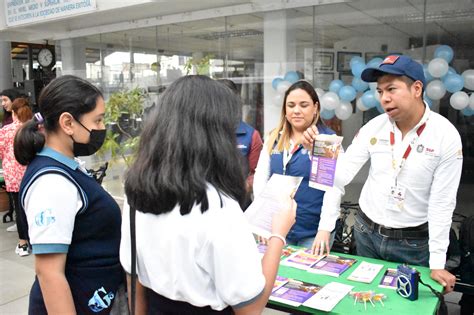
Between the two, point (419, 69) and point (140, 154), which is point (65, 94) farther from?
point (419, 69)

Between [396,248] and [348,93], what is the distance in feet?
10.4

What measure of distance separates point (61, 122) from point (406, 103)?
4.74 feet

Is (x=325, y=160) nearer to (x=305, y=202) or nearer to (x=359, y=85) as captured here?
(x=305, y=202)

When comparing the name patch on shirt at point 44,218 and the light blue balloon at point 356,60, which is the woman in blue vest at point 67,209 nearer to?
the name patch on shirt at point 44,218

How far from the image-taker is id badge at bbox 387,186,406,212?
6.21 feet

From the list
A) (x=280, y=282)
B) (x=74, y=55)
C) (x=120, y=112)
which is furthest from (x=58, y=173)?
(x=74, y=55)

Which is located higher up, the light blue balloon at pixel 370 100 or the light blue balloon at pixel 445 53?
the light blue balloon at pixel 445 53

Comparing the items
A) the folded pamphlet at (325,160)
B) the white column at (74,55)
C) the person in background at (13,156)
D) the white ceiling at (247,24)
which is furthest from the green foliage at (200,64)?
the folded pamphlet at (325,160)

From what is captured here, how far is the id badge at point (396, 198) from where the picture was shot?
189 centimetres

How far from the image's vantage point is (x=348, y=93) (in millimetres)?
4836

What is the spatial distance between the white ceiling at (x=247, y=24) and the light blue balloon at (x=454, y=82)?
1.84ft

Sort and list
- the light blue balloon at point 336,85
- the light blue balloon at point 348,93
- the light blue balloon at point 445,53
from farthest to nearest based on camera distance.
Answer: the light blue balloon at point 336,85 → the light blue balloon at point 348,93 → the light blue balloon at point 445,53

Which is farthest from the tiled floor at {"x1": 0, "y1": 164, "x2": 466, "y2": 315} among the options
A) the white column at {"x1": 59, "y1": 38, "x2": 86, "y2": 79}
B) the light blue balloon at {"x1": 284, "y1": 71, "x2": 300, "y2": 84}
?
the white column at {"x1": 59, "y1": 38, "x2": 86, "y2": 79}

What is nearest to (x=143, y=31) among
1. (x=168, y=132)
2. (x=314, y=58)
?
(x=314, y=58)
